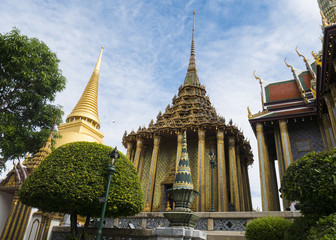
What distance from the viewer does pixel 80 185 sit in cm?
728

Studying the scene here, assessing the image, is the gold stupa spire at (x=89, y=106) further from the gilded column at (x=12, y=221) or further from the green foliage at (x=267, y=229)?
the green foliage at (x=267, y=229)

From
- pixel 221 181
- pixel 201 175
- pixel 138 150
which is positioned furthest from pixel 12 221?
pixel 221 181

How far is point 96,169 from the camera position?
786 cm

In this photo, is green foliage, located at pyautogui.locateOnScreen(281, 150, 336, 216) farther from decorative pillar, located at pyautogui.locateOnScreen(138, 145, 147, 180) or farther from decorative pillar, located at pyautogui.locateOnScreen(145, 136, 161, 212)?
decorative pillar, located at pyautogui.locateOnScreen(138, 145, 147, 180)

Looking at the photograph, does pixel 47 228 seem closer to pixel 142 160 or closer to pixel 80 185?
pixel 80 185

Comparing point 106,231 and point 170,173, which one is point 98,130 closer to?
point 170,173

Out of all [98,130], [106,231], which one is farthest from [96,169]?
[98,130]

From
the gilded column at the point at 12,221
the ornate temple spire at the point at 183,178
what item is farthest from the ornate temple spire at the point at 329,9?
the gilded column at the point at 12,221

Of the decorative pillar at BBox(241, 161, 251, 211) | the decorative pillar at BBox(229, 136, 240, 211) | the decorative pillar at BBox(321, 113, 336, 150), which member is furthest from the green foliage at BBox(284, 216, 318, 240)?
the decorative pillar at BBox(241, 161, 251, 211)

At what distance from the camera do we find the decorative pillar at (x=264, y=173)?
14414mm

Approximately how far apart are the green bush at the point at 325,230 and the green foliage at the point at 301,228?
1.14ft

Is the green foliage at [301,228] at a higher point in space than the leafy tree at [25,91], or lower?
lower

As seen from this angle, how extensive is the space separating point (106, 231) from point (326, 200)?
6.19 metres

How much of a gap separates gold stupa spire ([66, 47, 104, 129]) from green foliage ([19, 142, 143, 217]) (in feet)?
86.9
